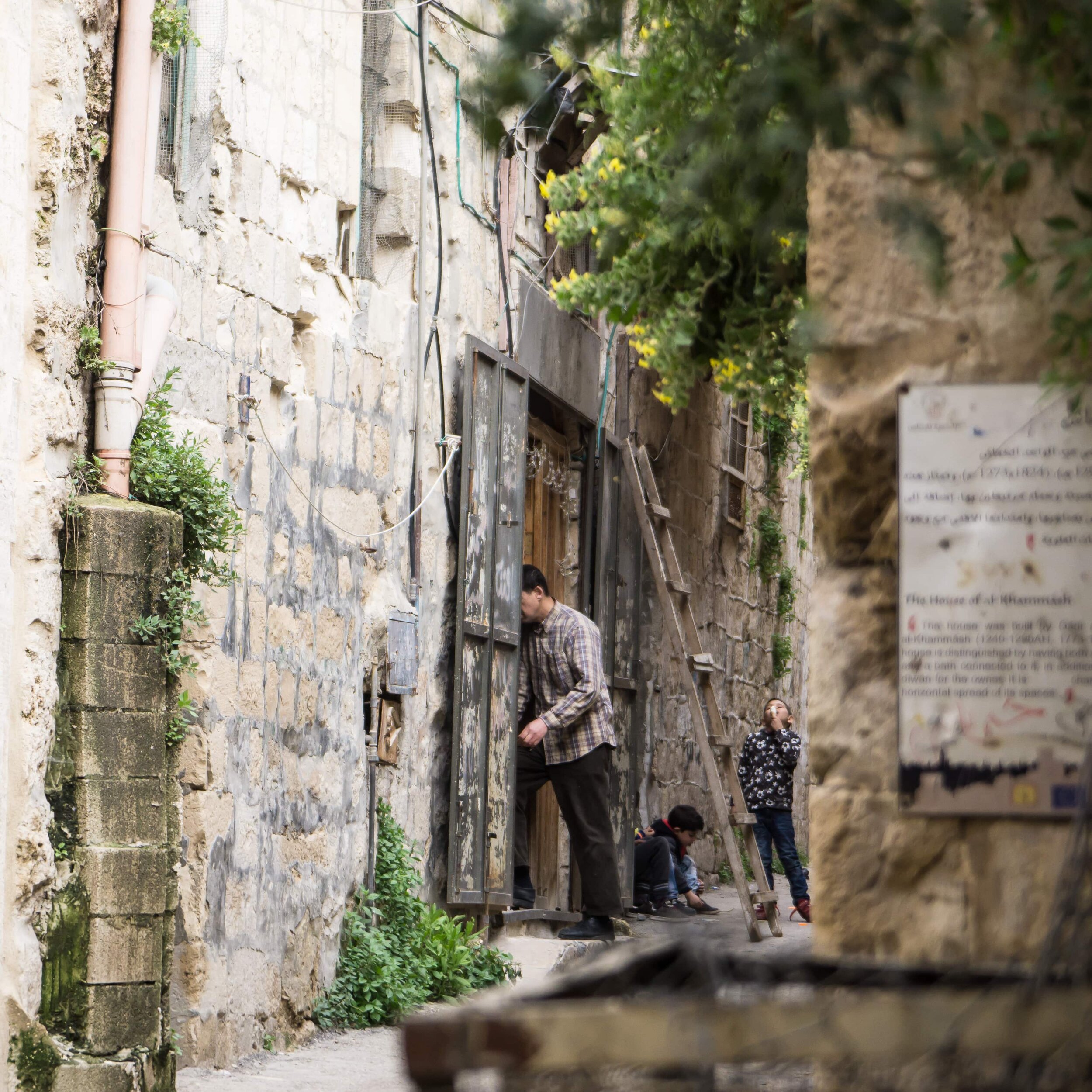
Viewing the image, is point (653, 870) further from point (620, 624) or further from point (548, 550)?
point (548, 550)

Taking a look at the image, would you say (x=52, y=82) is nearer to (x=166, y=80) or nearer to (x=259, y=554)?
(x=166, y=80)

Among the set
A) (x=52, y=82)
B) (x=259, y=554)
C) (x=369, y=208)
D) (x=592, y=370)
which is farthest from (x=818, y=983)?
(x=592, y=370)

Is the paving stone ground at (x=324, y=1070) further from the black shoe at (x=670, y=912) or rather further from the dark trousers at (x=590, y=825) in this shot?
the black shoe at (x=670, y=912)

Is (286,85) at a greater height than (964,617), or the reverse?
(286,85)

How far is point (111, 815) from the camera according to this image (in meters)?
4.56

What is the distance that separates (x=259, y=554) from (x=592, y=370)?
453cm

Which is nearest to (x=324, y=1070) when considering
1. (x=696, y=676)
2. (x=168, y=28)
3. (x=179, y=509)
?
(x=179, y=509)

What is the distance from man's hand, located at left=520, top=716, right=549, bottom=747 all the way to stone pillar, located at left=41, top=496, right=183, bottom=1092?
3334 millimetres

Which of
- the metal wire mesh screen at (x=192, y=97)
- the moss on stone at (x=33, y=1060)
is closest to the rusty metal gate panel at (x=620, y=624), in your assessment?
the metal wire mesh screen at (x=192, y=97)

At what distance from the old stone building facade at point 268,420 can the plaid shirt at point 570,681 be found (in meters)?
0.88

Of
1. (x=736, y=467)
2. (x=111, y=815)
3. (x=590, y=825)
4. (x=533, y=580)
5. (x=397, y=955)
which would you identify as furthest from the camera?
(x=736, y=467)

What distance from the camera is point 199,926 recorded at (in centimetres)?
520

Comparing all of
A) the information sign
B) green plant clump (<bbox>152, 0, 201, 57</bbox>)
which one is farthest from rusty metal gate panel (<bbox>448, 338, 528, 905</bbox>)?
the information sign

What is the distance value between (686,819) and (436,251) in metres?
4.56
